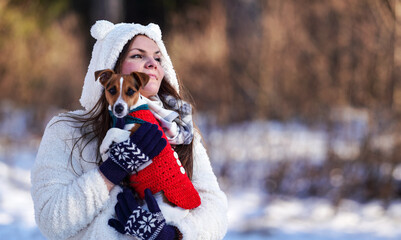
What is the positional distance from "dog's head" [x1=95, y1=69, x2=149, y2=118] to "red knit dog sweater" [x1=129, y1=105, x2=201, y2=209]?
0.07 metres

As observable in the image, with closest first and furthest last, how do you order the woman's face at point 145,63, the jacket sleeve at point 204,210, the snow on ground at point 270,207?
the jacket sleeve at point 204,210 → the woman's face at point 145,63 → the snow on ground at point 270,207

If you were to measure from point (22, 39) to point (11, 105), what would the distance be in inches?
54.4

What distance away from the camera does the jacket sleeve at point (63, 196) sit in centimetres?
201

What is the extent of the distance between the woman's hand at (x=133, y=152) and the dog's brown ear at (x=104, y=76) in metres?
0.25

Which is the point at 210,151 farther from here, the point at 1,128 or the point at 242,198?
the point at 1,128

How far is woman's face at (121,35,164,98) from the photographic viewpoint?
2.24 meters

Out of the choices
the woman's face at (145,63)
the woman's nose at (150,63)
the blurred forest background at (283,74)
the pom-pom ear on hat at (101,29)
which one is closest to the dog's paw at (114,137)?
the woman's face at (145,63)

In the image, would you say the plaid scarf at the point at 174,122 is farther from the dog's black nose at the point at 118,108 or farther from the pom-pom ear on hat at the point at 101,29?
the pom-pom ear on hat at the point at 101,29

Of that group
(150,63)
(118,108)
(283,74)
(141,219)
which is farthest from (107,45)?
(283,74)

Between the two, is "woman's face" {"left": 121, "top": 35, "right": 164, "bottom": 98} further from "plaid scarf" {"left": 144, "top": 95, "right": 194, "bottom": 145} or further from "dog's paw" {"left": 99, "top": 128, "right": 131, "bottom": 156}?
"dog's paw" {"left": 99, "top": 128, "right": 131, "bottom": 156}

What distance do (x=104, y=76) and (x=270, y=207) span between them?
509 cm

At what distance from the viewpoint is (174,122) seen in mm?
2227

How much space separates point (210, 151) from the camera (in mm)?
7445

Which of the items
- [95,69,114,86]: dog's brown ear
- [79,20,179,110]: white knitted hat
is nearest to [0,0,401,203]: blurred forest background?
[79,20,179,110]: white knitted hat
